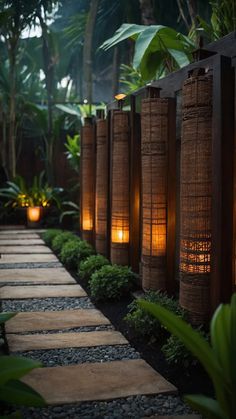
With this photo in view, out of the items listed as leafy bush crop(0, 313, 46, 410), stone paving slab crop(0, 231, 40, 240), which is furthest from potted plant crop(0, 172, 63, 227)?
leafy bush crop(0, 313, 46, 410)

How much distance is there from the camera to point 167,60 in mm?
4660

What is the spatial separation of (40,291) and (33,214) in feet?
17.9

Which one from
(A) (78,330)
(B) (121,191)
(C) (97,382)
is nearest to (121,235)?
(B) (121,191)

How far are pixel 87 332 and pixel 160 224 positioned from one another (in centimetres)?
98

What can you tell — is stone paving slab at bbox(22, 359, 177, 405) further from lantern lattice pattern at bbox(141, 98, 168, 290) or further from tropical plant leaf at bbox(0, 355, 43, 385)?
lantern lattice pattern at bbox(141, 98, 168, 290)

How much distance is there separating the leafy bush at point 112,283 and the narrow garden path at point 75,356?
14 centimetres

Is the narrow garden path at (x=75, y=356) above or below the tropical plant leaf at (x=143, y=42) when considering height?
below

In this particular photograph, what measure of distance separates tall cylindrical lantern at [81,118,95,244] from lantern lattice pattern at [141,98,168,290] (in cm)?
247

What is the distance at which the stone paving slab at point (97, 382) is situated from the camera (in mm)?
2301

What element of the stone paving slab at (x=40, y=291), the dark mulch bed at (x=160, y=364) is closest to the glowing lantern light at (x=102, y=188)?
the stone paving slab at (x=40, y=291)

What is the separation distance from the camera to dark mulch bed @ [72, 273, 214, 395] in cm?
243

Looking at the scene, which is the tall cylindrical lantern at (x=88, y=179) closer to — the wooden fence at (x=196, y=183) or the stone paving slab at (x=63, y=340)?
the wooden fence at (x=196, y=183)

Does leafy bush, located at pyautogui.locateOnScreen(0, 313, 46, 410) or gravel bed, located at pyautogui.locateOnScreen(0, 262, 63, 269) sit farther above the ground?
leafy bush, located at pyautogui.locateOnScreen(0, 313, 46, 410)

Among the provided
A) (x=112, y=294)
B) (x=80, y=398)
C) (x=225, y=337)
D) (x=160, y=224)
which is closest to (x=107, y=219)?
(x=112, y=294)
